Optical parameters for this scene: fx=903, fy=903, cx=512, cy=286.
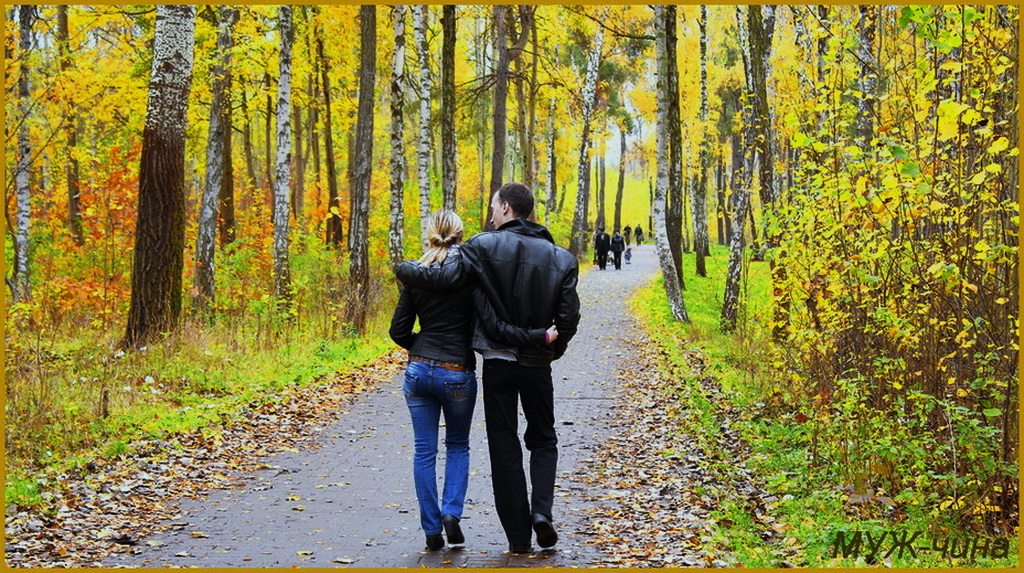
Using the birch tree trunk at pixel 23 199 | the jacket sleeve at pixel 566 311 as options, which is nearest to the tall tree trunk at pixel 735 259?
the jacket sleeve at pixel 566 311

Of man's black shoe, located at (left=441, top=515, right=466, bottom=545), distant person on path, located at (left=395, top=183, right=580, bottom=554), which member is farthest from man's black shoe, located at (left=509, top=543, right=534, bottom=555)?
man's black shoe, located at (left=441, top=515, right=466, bottom=545)

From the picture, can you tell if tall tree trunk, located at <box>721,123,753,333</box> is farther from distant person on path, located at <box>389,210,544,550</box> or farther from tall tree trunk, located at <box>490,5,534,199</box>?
distant person on path, located at <box>389,210,544,550</box>

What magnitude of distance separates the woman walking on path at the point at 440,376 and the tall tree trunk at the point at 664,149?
42.1 ft

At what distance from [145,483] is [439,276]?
3.45m

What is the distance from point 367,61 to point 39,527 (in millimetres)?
12726

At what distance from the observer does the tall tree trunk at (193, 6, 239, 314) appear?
52.8 feet

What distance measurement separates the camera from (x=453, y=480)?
19.5ft

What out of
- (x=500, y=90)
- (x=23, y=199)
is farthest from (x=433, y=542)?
(x=500, y=90)

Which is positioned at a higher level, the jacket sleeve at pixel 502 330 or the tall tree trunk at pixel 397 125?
the tall tree trunk at pixel 397 125

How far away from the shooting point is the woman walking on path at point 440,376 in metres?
5.83

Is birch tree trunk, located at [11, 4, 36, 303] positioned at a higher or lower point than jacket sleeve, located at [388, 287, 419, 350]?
higher

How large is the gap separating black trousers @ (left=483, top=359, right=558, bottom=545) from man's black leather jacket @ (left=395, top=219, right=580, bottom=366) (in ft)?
0.40

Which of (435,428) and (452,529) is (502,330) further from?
(452,529)

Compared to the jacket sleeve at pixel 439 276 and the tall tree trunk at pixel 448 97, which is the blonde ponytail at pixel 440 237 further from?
the tall tree trunk at pixel 448 97
